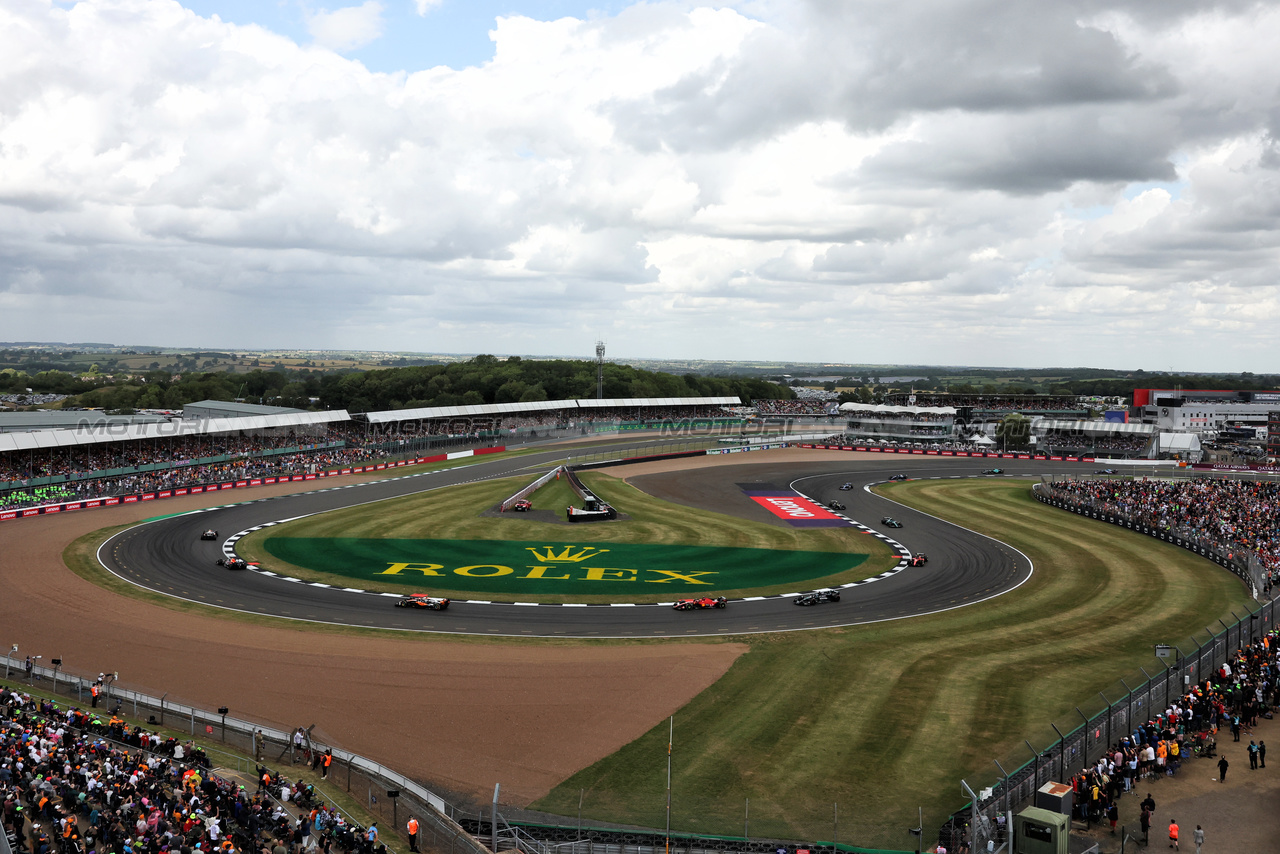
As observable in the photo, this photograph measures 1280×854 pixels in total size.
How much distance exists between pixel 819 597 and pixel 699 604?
604 centimetres

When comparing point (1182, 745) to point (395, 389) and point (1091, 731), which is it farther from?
point (395, 389)

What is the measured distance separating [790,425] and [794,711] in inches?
4531

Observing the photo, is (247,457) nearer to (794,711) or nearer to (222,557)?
(222,557)

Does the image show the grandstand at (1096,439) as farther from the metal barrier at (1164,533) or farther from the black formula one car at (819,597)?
the black formula one car at (819,597)

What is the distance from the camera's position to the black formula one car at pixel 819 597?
129ft

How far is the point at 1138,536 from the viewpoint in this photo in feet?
185

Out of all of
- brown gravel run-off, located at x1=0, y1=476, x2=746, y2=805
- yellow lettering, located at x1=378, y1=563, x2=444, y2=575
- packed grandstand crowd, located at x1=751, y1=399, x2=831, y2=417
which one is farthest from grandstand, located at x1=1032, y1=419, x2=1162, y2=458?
brown gravel run-off, located at x1=0, y1=476, x2=746, y2=805

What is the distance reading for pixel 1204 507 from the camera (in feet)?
188

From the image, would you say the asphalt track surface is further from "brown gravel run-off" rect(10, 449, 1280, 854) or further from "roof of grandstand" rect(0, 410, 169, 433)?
"roof of grandstand" rect(0, 410, 169, 433)

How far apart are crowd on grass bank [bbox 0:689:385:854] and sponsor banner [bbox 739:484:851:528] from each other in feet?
142

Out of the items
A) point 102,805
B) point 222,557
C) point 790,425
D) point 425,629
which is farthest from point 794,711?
point 790,425

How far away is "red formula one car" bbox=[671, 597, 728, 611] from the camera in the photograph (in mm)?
38125

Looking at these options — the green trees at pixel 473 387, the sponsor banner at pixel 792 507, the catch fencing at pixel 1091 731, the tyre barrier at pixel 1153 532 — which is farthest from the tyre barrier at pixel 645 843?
the green trees at pixel 473 387

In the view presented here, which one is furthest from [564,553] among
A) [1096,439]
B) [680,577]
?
[1096,439]
